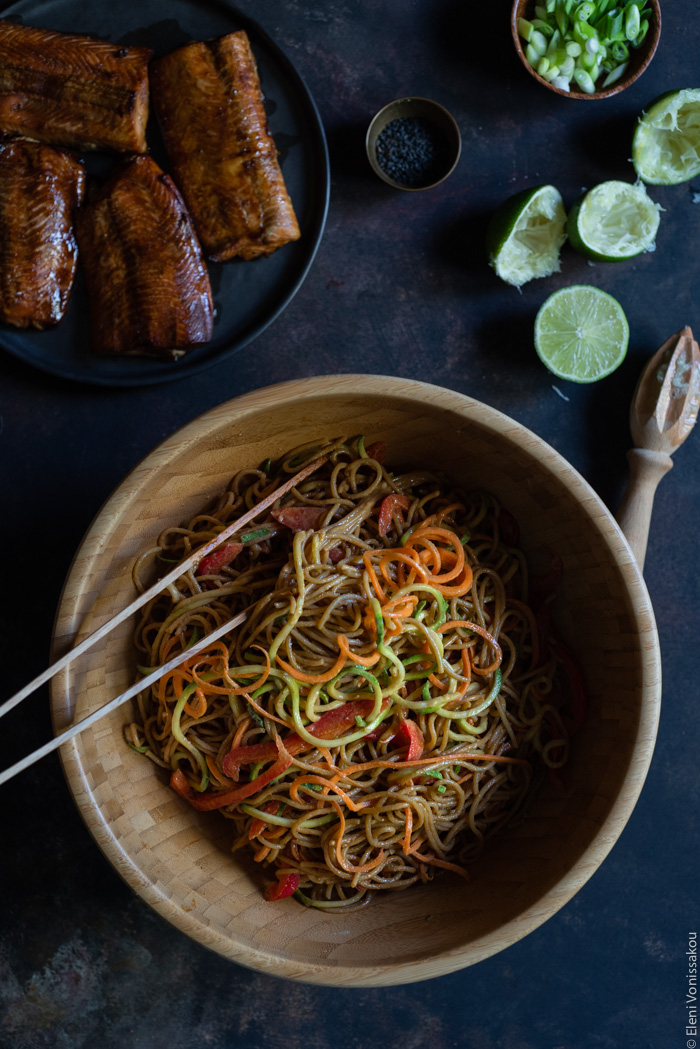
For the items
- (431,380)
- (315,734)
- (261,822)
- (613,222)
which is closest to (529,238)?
(613,222)

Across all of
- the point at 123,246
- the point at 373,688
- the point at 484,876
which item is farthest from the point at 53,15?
the point at 484,876

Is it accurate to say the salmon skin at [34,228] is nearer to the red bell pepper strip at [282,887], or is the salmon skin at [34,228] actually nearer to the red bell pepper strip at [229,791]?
the red bell pepper strip at [229,791]

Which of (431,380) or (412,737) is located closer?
(412,737)

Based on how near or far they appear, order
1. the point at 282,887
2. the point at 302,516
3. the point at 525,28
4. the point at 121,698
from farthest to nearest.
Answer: the point at 525,28
the point at 302,516
the point at 282,887
the point at 121,698

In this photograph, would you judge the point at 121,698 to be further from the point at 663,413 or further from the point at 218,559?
the point at 663,413

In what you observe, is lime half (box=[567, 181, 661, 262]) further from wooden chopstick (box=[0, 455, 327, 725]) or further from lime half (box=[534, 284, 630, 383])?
wooden chopstick (box=[0, 455, 327, 725])

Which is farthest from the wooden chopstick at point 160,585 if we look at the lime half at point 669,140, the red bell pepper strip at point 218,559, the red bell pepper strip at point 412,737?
the lime half at point 669,140
